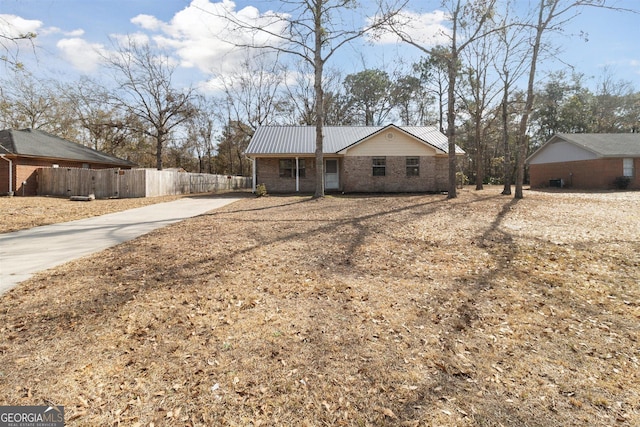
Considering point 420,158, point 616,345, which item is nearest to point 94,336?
point 616,345

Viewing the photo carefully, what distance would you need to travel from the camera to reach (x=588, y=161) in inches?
902

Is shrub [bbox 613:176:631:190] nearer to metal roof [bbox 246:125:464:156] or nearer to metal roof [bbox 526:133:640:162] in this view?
metal roof [bbox 526:133:640:162]

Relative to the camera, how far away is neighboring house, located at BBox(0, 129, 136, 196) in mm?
17750

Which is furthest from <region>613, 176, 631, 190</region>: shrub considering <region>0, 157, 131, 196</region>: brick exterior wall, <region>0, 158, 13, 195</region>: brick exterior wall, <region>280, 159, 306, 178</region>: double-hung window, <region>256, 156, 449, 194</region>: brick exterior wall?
<region>0, 158, 13, 195</region>: brick exterior wall

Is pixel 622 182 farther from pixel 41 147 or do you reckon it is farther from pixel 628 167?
pixel 41 147

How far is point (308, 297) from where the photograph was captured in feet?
13.4

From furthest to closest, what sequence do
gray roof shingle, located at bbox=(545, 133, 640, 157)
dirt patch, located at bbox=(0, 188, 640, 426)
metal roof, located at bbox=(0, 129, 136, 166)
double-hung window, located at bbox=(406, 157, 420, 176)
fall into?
gray roof shingle, located at bbox=(545, 133, 640, 157)
double-hung window, located at bbox=(406, 157, 420, 176)
metal roof, located at bbox=(0, 129, 136, 166)
dirt patch, located at bbox=(0, 188, 640, 426)

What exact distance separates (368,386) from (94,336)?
2660 millimetres

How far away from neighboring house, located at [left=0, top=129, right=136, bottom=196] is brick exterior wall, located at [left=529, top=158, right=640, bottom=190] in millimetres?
35938

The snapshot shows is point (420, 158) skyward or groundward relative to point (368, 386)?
skyward

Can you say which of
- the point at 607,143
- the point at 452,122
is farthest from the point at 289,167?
the point at 607,143

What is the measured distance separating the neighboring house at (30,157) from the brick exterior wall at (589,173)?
118ft

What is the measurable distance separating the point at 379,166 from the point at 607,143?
1867cm

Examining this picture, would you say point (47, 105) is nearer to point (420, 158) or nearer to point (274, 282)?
point (420, 158)
